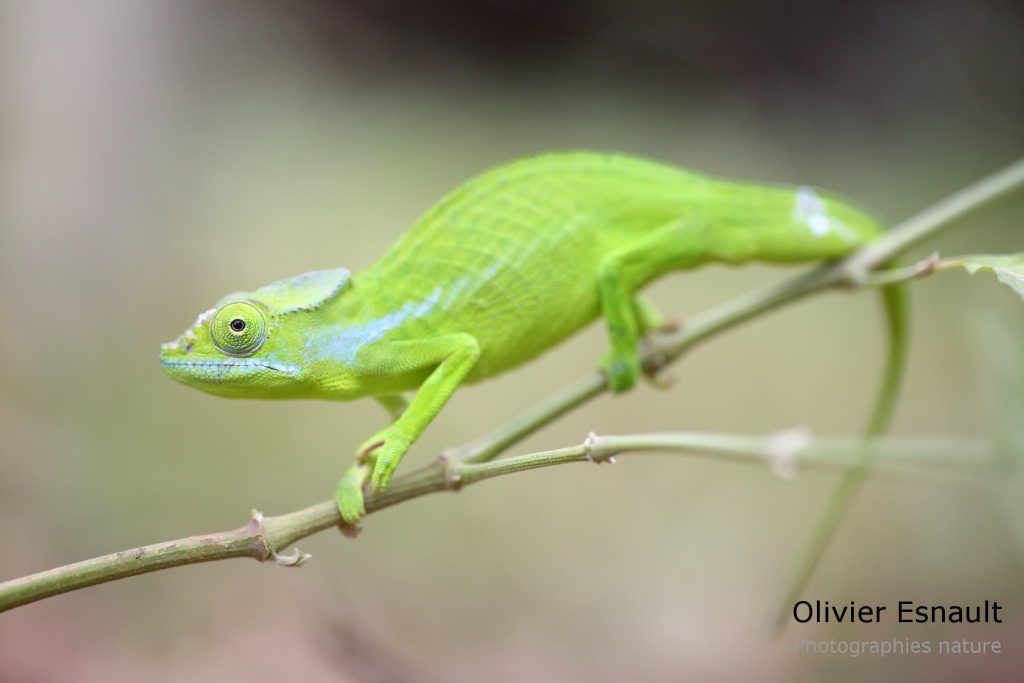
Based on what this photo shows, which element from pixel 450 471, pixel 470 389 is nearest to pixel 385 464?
pixel 450 471

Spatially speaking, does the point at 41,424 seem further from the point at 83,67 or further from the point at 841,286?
the point at 841,286

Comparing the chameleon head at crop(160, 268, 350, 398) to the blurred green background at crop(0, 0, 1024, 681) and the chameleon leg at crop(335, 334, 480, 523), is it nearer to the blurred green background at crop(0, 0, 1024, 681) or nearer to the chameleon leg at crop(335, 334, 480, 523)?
the chameleon leg at crop(335, 334, 480, 523)

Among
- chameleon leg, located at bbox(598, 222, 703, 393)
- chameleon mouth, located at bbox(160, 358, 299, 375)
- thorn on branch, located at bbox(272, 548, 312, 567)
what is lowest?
thorn on branch, located at bbox(272, 548, 312, 567)

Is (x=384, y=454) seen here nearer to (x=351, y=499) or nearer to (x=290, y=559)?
(x=351, y=499)

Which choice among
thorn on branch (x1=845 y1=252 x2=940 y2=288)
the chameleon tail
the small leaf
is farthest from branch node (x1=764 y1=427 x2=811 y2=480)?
the chameleon tail

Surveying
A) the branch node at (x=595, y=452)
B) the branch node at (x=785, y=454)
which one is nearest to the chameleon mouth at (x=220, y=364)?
the branch node at (x=595, y=452)
